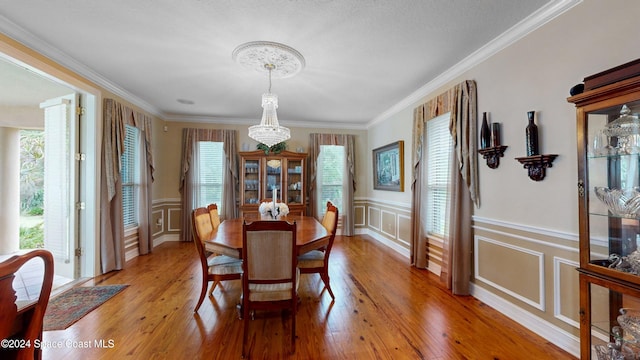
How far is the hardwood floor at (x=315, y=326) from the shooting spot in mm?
1834

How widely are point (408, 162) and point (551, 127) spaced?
223 centimetres

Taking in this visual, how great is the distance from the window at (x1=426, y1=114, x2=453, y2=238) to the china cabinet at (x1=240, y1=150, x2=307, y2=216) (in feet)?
8.51

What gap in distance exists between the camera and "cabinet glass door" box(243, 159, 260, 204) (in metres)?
5.20

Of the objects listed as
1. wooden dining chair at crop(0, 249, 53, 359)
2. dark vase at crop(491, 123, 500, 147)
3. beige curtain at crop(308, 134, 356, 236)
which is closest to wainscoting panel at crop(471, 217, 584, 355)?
dark vase at crop(491, 123, 500, 147)

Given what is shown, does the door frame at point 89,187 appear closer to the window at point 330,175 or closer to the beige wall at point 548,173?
the window at point 330,175

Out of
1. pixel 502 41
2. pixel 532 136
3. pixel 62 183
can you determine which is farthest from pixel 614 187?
pixel 62 183

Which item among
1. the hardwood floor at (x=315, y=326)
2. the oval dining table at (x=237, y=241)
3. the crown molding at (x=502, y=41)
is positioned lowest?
the hardwood floor at (x=315, y=326)

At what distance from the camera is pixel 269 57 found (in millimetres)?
2613

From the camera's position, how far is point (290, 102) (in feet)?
13.9

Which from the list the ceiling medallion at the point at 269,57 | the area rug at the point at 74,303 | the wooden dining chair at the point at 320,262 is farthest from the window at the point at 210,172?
the wooden dining chair at the point at 320,262

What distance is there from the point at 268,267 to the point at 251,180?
3.57 m

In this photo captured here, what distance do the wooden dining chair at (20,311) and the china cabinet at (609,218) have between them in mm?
2713

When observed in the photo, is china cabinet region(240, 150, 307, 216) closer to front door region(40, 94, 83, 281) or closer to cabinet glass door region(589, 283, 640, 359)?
front door region(40, 94, 83, 281)

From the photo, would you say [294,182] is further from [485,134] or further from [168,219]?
[485,134]
